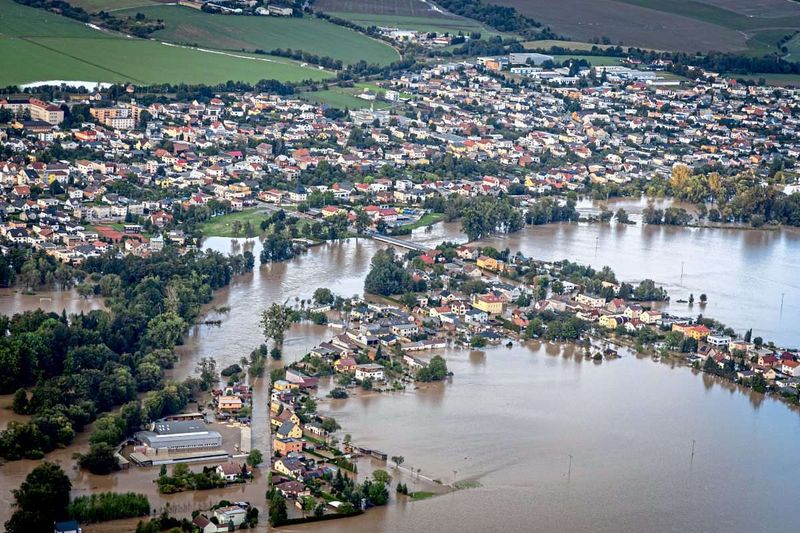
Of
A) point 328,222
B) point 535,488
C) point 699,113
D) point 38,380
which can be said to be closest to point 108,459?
point 38,380

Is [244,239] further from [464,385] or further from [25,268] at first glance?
[464,385]

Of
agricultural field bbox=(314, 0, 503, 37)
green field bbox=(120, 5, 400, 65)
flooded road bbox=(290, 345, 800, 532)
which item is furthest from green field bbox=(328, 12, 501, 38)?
→ flooded road bbox=(290, 345, 800, 532)

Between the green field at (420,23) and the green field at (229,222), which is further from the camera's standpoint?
the green field at (420,23)

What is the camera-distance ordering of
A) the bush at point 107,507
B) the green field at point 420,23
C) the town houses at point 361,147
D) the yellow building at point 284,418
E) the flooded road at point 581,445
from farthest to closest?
the green field at point 420,23
the town houses at point 361,147
the yellow building at point 284,418
the flooded road at point 581,445
the bush at point 107,507

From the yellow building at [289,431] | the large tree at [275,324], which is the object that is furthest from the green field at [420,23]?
the yellow building at [289,431]

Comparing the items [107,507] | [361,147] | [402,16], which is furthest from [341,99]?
[107,507]

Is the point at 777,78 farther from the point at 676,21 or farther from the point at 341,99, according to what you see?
the point at 341,99

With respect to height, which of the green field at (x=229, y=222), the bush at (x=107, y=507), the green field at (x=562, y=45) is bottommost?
the bush at (x=107, y=507)

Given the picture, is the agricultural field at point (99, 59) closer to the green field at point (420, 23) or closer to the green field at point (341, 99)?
the green field at point (341, 99)

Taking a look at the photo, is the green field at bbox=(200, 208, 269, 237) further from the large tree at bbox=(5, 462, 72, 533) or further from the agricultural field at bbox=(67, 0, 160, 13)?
the agricultural field at bbox=(67, 0, 160, 13)
